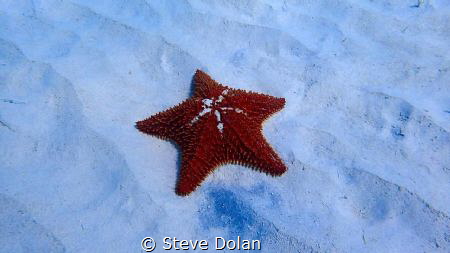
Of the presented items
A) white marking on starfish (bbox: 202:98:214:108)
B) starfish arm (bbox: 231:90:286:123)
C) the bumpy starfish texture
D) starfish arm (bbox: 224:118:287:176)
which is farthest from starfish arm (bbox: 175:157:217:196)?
starfish arm (bbox: 231:90:286:123)

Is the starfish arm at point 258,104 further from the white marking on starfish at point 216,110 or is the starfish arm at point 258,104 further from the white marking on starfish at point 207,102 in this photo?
the white marking on starfish at point 207,102

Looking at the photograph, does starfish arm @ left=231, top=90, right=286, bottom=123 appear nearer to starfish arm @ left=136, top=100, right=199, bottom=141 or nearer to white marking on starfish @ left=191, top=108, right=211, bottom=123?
white marking on starfish @ left=191, top=108, right=211, bottom=123

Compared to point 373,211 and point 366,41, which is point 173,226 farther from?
point 366,41

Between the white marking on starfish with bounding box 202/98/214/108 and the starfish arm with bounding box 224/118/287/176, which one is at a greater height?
the white marking on starfish with bounding box 202/98/214/108

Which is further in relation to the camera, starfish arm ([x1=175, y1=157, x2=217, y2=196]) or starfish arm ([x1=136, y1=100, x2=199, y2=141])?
starfish arm ([x1=136, y1=100, x2=199, y2=141])

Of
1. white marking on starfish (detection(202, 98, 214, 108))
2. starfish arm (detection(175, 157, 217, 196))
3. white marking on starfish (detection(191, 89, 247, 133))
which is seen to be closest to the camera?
starfish arm (detection(175, 157, 217, 196))

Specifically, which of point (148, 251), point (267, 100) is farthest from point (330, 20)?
point (148, 251)

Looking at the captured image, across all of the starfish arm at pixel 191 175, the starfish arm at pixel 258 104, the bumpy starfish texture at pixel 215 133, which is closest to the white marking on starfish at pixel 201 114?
the bumpy starfish texture at pixel 215 133

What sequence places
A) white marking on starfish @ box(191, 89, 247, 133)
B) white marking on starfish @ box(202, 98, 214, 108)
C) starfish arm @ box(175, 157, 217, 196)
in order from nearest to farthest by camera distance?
starfish arm @ box(175, 157, 217, 196) < white marking on starfish @ box(191, 89, 247, 133) < white marking on starfish @ box(202, 98, 214, 108)

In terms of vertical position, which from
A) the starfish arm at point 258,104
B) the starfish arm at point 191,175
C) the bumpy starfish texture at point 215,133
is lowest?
the starfish arm at point 191,175
